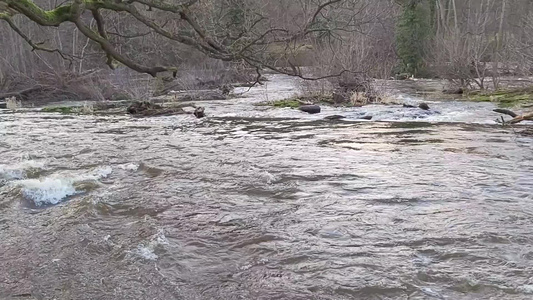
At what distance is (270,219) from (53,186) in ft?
13.0

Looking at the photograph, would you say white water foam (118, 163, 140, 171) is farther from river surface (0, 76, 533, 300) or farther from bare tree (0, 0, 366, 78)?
bare tree (0, 0, 366, 78)

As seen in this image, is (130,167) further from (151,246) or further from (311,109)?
(311,109)

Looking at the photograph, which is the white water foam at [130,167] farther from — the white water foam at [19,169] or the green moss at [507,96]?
the green moss at [507,96]

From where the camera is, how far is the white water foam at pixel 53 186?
8.09 m

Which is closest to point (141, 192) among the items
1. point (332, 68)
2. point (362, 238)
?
point (362, 238)

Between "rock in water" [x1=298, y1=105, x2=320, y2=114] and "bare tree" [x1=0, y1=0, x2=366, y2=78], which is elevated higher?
"bare tree" [x1=0, y1=0, x2=366, y2=78]

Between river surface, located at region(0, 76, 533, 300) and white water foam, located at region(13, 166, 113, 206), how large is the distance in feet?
0.13

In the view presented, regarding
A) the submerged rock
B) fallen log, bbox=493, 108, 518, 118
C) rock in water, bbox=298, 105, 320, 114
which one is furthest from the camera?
the submerged rock

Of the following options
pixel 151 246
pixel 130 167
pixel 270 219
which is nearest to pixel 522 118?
pixel 130 167

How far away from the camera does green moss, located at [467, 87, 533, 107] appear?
22.2 metres

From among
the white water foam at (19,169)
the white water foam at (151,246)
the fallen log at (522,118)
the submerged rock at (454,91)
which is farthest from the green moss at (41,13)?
the submerged rock at (454,91)

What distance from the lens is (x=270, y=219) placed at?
684 cm

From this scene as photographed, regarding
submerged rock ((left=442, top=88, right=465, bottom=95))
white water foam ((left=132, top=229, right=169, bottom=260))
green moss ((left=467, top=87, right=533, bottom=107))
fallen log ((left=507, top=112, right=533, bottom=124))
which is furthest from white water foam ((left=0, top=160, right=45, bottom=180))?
submerged rock ((left=442, top=88, right=465, bottom=95))

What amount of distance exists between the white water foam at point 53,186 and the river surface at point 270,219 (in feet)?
0.13
